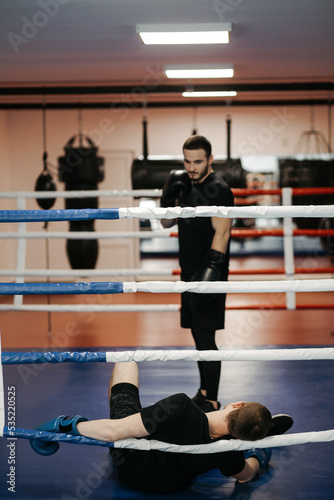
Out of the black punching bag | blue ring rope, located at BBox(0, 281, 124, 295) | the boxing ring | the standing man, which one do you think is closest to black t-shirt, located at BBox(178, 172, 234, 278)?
the standing man

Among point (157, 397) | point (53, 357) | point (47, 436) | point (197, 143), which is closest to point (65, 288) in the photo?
point (53, 357)

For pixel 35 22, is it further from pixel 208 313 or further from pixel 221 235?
pixel 208 313

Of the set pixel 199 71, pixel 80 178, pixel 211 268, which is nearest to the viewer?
pixel 211 268

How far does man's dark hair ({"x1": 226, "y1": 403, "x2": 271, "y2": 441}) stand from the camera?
1.72 metres

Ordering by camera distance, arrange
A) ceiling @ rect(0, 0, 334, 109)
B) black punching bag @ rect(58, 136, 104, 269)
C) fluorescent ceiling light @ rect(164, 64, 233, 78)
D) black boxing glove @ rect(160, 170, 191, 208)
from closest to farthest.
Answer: black boxing glove @ rect(160, 170, 191, 208)
ceiling @ rect(0, 0, 334, 109)
fluorescent ceiling light @ rect(164, 64, 233, 78)
black punching bag @ rect(58, 136, 104, 269)

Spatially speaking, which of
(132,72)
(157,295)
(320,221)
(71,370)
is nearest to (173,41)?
(132,72)

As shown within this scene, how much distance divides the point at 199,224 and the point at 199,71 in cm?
216

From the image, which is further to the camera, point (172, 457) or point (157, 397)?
point (157, 397)

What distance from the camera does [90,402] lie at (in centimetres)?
264

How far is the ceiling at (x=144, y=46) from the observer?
2705 mm

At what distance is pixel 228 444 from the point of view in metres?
1.73

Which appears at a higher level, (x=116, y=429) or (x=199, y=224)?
(x=199, y=224)

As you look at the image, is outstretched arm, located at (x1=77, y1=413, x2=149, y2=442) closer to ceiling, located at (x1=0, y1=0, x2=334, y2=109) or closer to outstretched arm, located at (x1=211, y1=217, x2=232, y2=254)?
outstretched arm, located at (x1=211, y1=217, x2=232, y2=254)

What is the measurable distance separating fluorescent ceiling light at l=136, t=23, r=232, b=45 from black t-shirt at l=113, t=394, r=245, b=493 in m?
2.11
